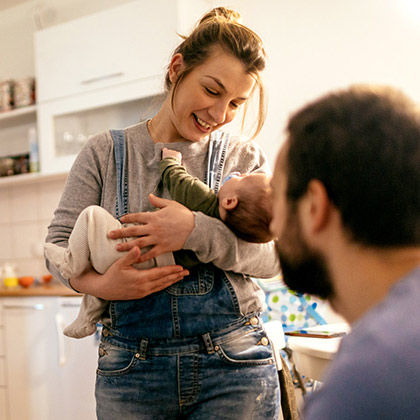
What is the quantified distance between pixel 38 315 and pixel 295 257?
7.93 ft

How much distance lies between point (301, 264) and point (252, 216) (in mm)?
430

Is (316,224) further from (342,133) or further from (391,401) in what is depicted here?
(391,401)

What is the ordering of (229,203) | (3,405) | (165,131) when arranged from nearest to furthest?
(229,203) → (165,131) → (3,405)

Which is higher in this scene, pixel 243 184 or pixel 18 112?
pixel 18 112

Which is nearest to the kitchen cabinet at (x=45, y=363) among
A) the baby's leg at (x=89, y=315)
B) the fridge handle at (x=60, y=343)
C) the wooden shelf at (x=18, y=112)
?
the fridge handle at (x=60, y=343)

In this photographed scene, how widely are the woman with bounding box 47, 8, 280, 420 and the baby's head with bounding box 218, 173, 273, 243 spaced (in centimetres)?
3

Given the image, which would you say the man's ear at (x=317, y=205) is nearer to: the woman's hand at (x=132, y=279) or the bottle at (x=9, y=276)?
the woman's hand at (x=132, y=279)

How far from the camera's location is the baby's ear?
1.10m

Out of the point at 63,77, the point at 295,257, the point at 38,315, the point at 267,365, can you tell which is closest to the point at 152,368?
the point at 267,365

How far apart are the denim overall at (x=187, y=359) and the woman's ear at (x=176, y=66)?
446 millimetres

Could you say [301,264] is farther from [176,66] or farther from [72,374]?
[72,374]

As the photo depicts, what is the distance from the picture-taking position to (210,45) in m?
1.15

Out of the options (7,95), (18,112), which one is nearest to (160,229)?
(18,112)

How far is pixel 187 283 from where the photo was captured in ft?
3.50
